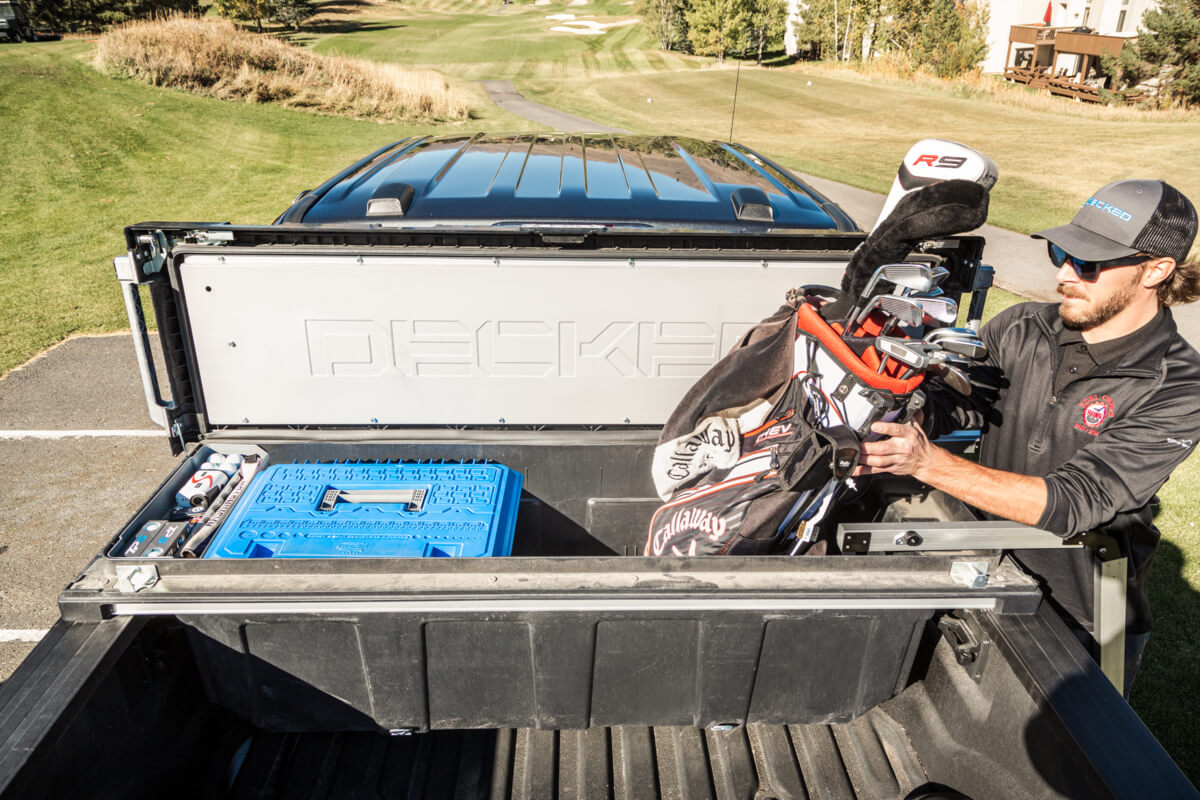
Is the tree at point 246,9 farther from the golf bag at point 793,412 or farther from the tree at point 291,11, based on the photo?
the golf bag at point 793,412

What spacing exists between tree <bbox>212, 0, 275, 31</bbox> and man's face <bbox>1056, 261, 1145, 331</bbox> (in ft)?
163

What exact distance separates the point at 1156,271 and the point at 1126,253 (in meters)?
0.14

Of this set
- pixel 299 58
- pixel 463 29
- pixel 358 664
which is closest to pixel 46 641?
pixel 358 664

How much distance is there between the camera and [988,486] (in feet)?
7.11

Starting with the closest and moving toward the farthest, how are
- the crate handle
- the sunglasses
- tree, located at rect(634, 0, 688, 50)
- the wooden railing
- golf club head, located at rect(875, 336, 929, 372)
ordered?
golf club head, located at rect(875, 336, 929, 372), the sunglasses, the crate handle, the wooden railing, tree, located at rect(634, 0, 688, 50)

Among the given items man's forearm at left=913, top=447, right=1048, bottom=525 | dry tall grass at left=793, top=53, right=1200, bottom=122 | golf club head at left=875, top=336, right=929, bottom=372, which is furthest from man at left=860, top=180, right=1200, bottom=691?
dry tall grass at left=793, top=53, right=1200, bottom=122

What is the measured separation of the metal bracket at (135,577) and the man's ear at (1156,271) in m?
2.86

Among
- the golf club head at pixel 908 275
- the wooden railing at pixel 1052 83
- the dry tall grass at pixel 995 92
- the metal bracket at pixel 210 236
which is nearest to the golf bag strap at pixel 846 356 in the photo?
the golf club head at pixel 908 275

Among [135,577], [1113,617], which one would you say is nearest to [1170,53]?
[1113,617]

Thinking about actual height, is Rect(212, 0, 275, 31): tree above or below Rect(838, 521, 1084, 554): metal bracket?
above

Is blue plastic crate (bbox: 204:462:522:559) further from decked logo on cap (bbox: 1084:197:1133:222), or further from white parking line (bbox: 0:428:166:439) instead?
white parking line (bbox: 0:428:166:439)

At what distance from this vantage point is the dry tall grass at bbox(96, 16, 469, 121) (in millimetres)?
21031

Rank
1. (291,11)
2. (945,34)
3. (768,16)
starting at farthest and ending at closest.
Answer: (291,11)
(945,34)
(768,16)

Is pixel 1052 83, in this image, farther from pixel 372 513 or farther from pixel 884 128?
pixel 372 513
